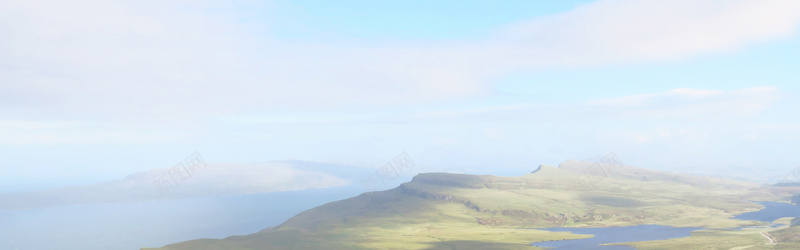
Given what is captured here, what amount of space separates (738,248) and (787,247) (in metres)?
16.2

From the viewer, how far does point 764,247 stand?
652ft

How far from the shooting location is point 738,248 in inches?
7844

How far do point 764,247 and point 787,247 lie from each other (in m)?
9.57

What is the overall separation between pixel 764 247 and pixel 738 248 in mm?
10606

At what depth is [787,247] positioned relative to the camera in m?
190
